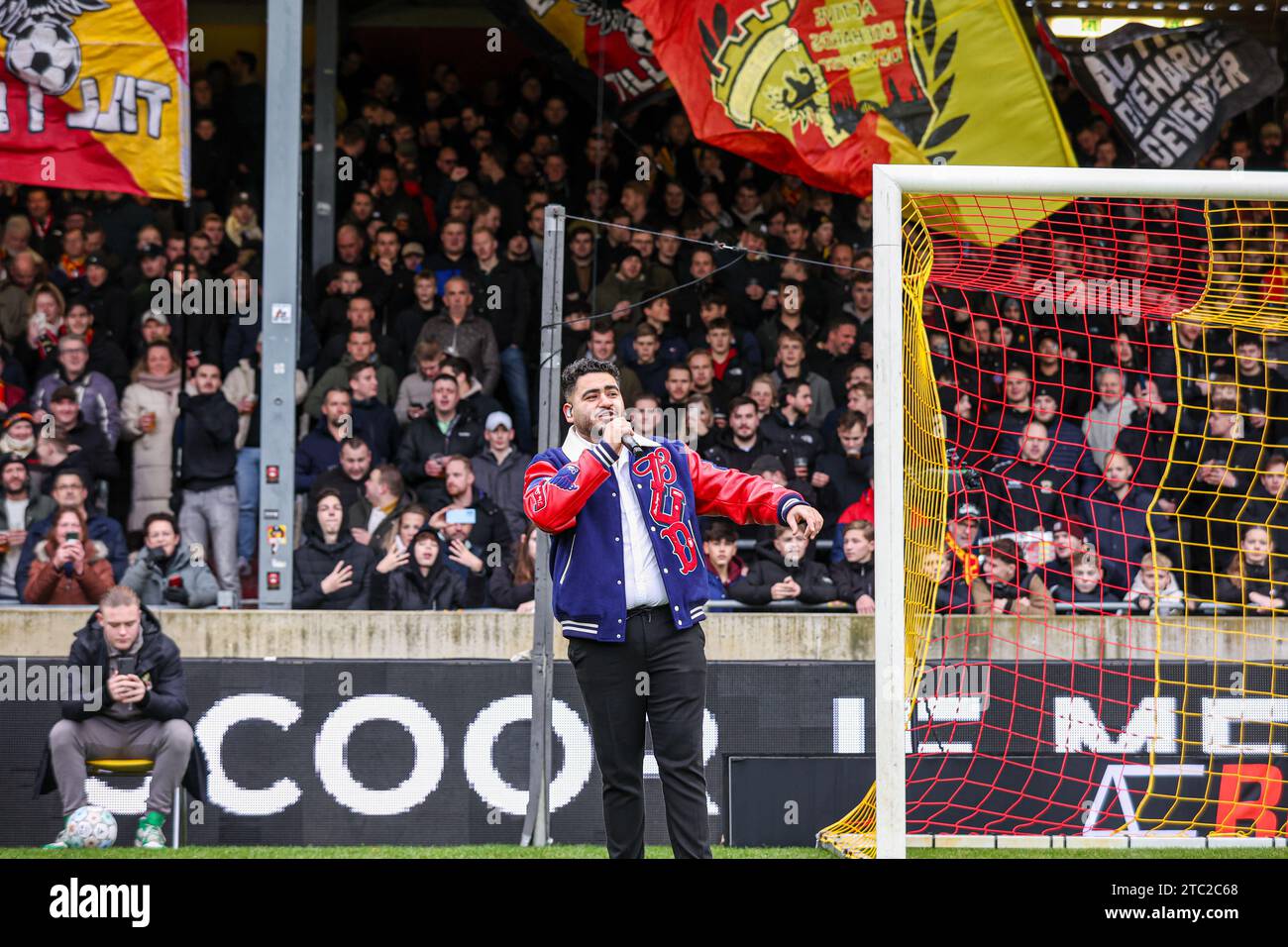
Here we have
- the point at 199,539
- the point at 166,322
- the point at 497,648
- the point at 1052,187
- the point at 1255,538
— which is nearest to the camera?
the point at 1052,187

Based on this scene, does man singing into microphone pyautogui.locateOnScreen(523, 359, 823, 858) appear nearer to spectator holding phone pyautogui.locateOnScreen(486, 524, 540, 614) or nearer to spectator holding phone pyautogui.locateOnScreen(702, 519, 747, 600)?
spectator holding phone pyautogui.locateOnScreen(486, 524, 540, 614)

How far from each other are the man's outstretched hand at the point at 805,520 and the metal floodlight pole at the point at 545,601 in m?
2.91

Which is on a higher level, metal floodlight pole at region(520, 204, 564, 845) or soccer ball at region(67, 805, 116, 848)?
metal floodlight pole at region(520, 204, 564, 845)

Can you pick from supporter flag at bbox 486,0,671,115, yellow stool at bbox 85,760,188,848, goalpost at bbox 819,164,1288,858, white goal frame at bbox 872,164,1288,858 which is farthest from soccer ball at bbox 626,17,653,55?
yellow stool at bbox 85,760,188,848

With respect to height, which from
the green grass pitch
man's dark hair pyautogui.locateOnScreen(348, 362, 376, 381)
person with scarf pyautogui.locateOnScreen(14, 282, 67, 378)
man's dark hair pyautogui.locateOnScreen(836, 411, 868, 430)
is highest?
person with scarf pyautogui.locateOnScreen(14, 282, 67, 378)

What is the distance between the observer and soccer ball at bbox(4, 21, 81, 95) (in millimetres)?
9570

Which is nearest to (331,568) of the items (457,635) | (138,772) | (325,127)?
(457,635)

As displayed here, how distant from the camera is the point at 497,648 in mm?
8664

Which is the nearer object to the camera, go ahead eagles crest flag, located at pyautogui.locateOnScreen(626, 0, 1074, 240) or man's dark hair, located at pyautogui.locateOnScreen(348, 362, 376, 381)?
man's dark hair, located at pyautogui.locateOnScreen(348, 362, 376, 381)

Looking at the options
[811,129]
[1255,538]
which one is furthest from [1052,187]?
[811,129]

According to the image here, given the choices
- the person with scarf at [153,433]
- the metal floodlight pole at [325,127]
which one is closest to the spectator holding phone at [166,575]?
the person with scarf at [153,433]

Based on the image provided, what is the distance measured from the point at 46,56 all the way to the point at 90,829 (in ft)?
15.6

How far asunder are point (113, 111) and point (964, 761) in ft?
20.7

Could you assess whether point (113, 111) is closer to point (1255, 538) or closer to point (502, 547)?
point (502, 547)
